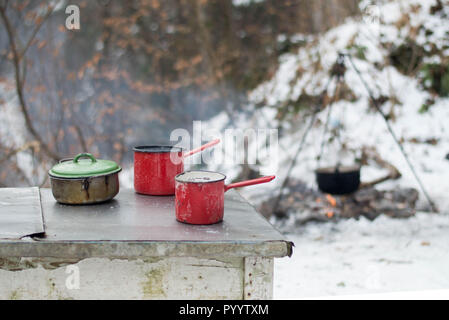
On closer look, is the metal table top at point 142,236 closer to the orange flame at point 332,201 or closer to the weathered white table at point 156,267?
the weathered white table at point 156,267

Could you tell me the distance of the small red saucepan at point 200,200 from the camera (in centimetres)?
147

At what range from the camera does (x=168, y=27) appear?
673 cm

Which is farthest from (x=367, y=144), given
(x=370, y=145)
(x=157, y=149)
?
(x=157, y=149)

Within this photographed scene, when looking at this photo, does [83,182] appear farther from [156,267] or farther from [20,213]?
[156,267]

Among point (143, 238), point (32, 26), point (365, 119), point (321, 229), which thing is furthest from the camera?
point (365, 119)

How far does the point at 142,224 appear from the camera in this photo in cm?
148

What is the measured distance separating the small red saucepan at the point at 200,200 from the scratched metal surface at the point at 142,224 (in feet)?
0.09

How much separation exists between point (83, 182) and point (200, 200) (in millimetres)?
475

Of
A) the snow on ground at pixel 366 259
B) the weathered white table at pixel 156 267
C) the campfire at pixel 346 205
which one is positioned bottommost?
the snow on ground at pixel 366 259

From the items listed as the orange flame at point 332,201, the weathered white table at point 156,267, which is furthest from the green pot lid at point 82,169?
the orange flame at point 332,201

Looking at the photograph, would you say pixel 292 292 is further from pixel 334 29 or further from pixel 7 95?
pixel 334 29

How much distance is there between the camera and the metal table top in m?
1.29

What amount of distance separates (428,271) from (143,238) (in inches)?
105
